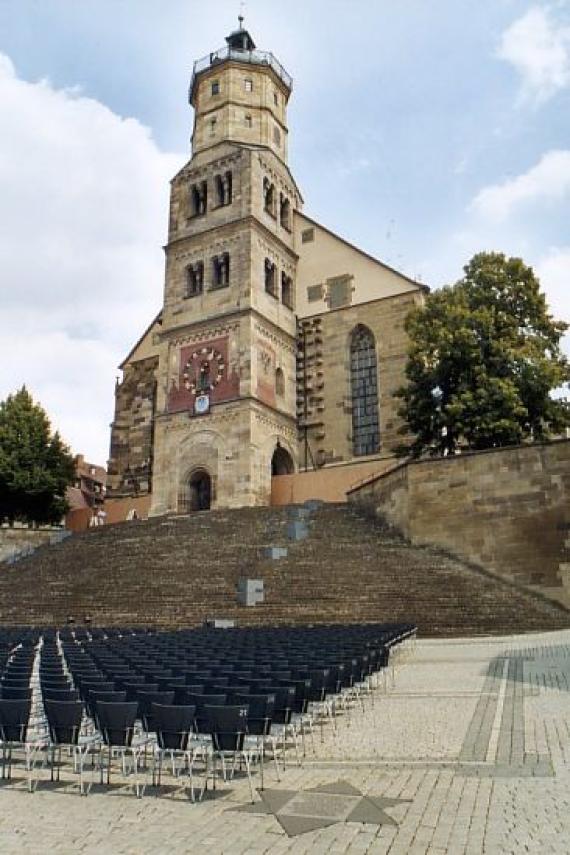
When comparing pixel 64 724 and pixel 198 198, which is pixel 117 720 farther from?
pixel 198 198

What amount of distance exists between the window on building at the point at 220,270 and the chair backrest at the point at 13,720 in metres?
35.3

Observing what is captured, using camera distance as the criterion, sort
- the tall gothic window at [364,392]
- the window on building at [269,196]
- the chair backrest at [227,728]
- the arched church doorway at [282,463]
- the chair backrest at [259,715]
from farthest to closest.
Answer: the window on building at [269,196], the arched church doorway at [282,463], the tall gothic window at [364,392], the chair backrest at [259,715], the chair backrest at [227,728]

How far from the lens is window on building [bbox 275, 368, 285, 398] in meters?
39.8

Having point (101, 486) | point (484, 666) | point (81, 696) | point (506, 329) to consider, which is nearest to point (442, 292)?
point (506, 329)

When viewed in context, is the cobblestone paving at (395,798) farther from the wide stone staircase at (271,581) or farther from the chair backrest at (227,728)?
the wide stone staircase at (271,581)

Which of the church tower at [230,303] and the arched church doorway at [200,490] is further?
the arched church doorway at [200,490]

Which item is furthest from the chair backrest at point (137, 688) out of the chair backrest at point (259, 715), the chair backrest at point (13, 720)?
the chair backrest at point (259, 715)

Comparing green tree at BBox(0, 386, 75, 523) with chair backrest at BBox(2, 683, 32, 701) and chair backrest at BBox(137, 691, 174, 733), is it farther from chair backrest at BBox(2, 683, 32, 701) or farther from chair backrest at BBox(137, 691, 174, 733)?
chair backrest at BBox(137, 691, 174, 733)

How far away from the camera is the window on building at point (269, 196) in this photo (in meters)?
42.7

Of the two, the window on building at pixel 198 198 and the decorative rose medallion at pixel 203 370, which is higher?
the window on building at pixel 198 198

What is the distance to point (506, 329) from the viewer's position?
29797 millimetres

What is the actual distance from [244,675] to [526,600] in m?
16.0

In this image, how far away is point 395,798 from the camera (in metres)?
5.71

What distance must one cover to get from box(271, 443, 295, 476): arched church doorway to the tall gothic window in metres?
3.70
